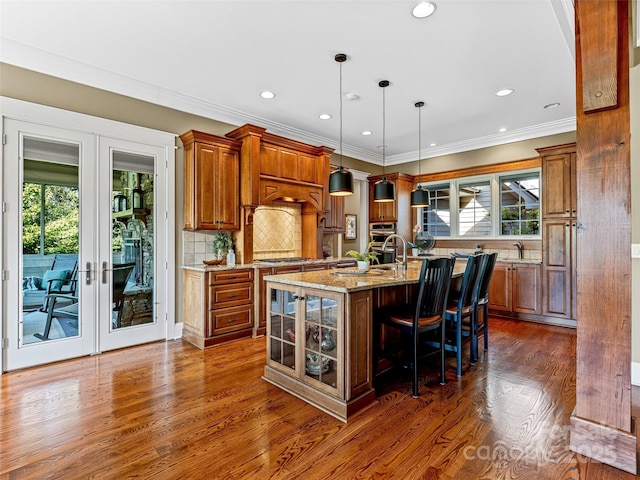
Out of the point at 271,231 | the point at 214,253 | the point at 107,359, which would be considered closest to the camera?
the point at 107,359

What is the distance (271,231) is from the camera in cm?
540

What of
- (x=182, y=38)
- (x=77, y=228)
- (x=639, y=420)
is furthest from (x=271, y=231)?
(x=639, y=420)

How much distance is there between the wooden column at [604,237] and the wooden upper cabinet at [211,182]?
364cm

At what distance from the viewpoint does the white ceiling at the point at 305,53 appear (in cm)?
264

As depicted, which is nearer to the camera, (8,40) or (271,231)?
(8,40)

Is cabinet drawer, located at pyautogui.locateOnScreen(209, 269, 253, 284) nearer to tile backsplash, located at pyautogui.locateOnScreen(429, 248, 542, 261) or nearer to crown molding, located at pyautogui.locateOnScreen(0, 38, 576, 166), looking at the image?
crown molding, located at pyautogui.locateOnScreen(0, 38, 576, 166)

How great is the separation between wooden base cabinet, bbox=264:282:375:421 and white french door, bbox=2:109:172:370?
A: 2021mm

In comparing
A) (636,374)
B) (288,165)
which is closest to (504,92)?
(288,165)

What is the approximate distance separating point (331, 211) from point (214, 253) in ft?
6.95

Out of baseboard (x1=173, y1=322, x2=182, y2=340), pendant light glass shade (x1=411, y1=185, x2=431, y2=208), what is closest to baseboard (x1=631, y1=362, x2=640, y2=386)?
pendant light glass shade (x1=411, y1=185, x2=431, y2=208)

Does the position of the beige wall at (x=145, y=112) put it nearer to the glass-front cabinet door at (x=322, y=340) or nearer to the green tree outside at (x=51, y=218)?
the green tree outside at (x=51, y=218)

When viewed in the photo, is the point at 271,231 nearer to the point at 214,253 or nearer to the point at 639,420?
the point at 214,253

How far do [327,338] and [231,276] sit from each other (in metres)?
1.98

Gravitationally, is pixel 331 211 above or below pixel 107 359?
above
